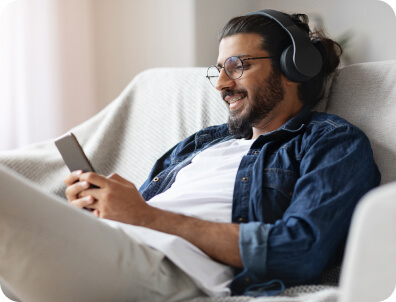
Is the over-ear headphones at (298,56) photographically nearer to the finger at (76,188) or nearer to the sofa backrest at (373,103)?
the sofa backrest at (373,103)

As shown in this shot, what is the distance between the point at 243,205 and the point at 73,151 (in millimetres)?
398

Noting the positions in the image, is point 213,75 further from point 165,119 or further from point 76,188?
point 76,188

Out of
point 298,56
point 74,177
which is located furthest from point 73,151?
point 298,56

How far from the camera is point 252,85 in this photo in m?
1.39

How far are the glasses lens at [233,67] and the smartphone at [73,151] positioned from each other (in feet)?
1.57

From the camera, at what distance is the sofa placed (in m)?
1.28

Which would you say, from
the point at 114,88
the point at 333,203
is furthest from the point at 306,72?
the point at 114,88

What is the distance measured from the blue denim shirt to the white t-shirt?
0.03 meters

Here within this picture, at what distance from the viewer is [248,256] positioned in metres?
0.99

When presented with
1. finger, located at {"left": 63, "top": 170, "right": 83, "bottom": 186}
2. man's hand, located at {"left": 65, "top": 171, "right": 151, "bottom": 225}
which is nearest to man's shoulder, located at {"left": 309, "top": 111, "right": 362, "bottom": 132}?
man's hand, located at {"left": 65, "top": 171, "right": 151, "bottom": 225}

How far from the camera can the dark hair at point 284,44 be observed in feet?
4.57

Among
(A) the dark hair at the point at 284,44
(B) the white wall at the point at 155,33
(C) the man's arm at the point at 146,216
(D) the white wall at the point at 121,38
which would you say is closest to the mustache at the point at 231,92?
(A) the dark hair at the point at 284,44

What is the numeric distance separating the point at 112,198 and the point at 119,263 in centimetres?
20

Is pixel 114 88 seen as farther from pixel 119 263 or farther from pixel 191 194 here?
pixel 119 263
